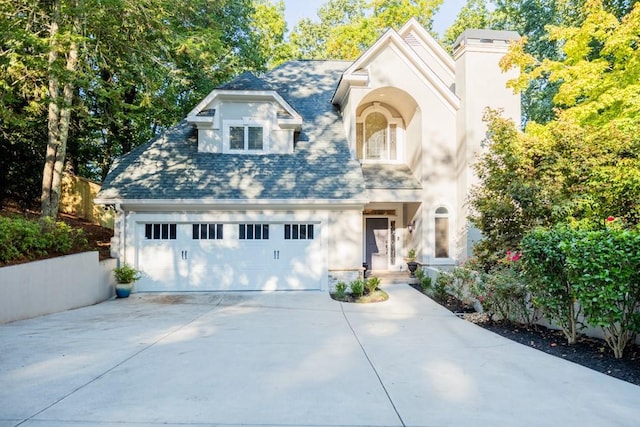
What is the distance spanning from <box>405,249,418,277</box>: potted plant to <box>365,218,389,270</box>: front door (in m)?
1.15

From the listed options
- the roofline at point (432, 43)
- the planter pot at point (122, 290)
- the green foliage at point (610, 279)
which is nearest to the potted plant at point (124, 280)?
the planter pot at point (122, 290)

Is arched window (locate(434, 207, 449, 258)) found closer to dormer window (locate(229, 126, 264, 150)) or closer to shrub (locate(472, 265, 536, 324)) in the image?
shrub (locate(472, 265, 536, 324))

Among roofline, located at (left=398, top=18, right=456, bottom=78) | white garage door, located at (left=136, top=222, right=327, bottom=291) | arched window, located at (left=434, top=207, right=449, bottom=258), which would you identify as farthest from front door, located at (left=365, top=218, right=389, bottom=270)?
roofline, located at (left=398, top=18, right=456, bottom=78)

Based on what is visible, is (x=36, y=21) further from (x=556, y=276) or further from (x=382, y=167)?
(x=556, y=276)

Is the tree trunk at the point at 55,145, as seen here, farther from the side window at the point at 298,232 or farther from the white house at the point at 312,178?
the side window at the point at 298,232

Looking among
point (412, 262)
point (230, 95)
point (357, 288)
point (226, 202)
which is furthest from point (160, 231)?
point (412, 262)

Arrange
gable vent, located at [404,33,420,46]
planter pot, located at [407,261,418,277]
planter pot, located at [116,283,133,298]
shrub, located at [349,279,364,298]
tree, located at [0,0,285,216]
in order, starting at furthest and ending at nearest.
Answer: gable vent, located at [404,33,420,46]
planter pot, located at [407,261,418,277]
planter pot, located at [116,283,133,298]
shrub, located at [349,279,364,298]
tree, located at [0,0,285,216]

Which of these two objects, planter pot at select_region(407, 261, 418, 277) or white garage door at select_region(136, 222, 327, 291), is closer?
white garage door at select_region(136, 222, 327, 291)

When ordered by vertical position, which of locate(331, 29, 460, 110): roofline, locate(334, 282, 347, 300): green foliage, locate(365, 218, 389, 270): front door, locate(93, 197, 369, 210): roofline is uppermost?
locate(331, 29, 460, 110): roofline

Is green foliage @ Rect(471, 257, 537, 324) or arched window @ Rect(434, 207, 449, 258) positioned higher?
arched window @ Rect(434, 207, 449, 258)

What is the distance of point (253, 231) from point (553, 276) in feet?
26.0

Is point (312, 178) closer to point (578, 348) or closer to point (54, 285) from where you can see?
point (54, 285)

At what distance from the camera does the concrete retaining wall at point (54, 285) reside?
25.6 ft

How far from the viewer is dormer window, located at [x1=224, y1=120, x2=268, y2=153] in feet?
41.8
